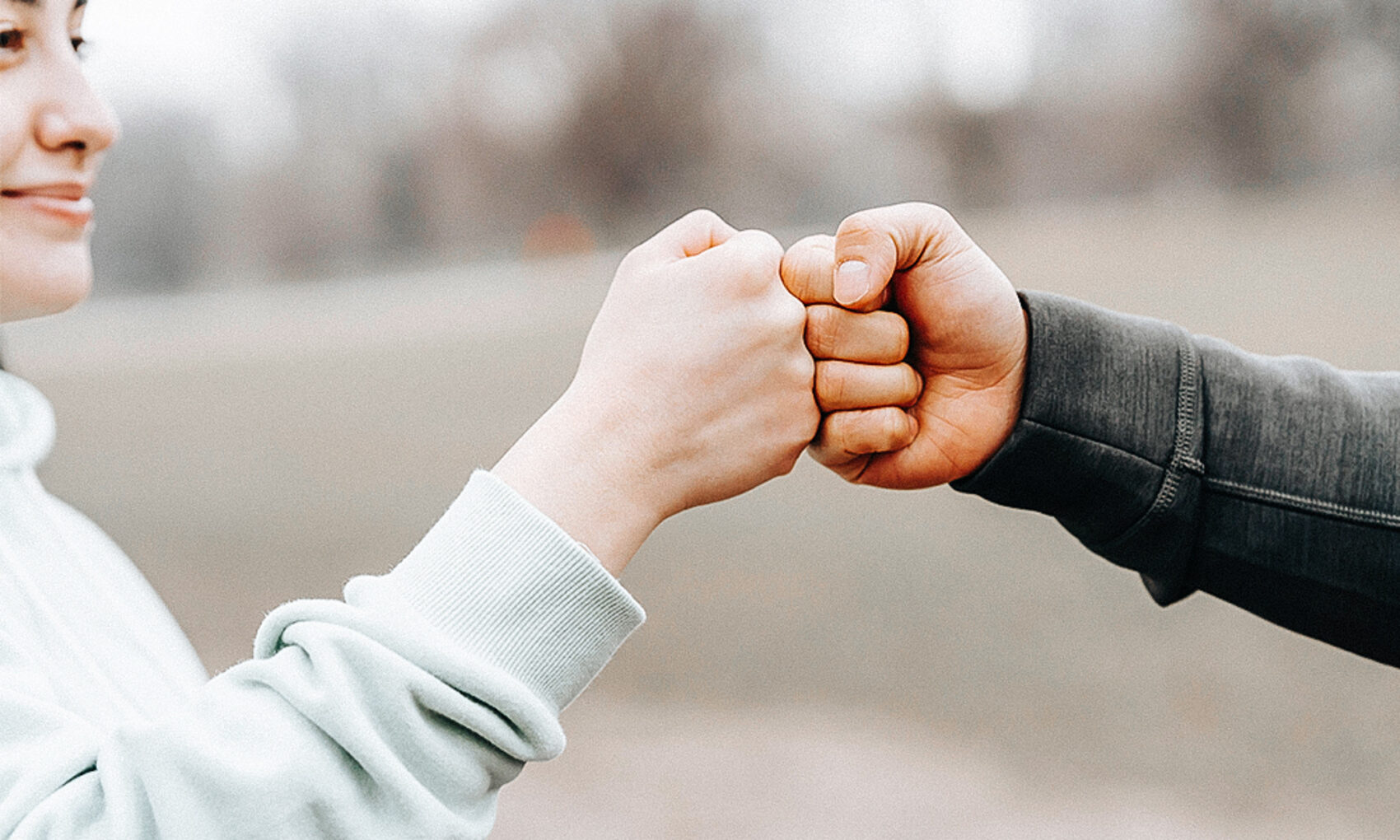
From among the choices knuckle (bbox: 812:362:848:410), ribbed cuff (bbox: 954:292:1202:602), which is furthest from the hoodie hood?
ribbed cuff (bbox: 954:292:1202:602)

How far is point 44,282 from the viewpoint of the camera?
1218mm

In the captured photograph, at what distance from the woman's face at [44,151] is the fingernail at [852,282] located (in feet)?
2.82

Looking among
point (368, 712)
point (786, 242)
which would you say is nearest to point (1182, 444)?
point (368, 712)

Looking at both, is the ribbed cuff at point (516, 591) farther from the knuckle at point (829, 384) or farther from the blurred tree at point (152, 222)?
the blurred tree at point (152, 222)

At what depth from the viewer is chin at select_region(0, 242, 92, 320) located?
1197 millimetres

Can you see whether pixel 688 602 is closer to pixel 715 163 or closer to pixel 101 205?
pixel 715 163

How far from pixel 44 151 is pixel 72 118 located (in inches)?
1.7

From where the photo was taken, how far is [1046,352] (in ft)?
A: 5.22

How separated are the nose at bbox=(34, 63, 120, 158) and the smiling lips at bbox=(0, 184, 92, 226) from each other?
0.04 meters

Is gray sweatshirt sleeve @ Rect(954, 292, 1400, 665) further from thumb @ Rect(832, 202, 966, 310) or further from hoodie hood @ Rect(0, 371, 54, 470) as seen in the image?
hoodie hood @ Rect(0, 371, 54, 470)

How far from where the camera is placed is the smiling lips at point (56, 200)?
119 centimetres

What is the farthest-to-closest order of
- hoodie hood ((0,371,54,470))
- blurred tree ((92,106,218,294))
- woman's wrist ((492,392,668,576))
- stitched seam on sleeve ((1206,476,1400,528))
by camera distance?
blurred tree ((92,106,218,294)), stitched seam on sleeve ((1206,476,1400,528)), hoodie hood ((0,371,54,470)), woman's wrist ((492,392,668,576))

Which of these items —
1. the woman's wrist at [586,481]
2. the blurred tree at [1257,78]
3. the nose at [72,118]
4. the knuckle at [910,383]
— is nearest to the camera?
the woman's wrist at [586,481]

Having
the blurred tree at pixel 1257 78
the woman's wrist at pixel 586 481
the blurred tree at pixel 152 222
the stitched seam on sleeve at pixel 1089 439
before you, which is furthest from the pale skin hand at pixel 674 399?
the blurred tree at pixel 152 222
